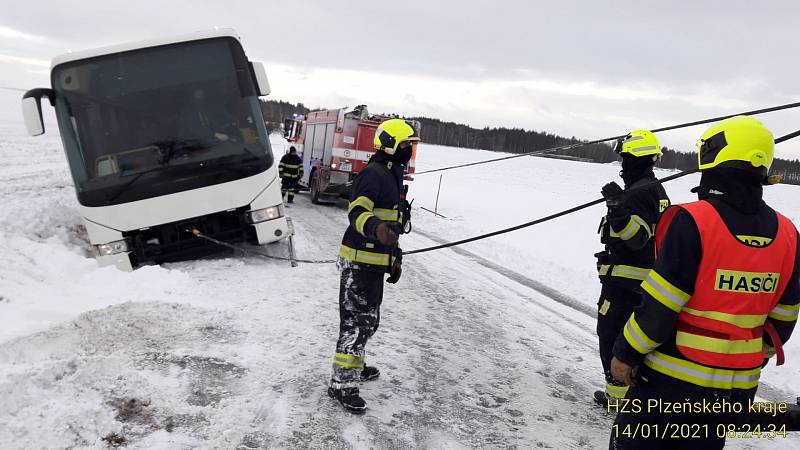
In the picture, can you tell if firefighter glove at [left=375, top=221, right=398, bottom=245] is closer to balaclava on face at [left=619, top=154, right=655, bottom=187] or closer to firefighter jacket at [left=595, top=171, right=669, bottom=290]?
firefighter jacket at [left=595, top=171, right=669, bottom=290]

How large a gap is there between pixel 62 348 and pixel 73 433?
1.16 m

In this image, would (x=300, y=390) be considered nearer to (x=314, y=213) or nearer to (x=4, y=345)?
(x=4, y=345)

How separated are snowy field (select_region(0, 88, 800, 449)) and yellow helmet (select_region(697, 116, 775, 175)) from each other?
7.35 feet

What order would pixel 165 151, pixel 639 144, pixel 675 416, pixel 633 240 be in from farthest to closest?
pixel 165 151 → pixel 639 144 → pixel 633 240 → pixel 675 416

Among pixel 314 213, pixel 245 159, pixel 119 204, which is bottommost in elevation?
pixel 314 213

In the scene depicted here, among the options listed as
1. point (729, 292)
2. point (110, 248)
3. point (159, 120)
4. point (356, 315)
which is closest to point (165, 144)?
point (159, 120)

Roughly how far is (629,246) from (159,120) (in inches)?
214

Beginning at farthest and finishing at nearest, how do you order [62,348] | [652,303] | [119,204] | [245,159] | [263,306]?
[245,159]
[119,204]
[263,306]
[62,348]
[652,303]

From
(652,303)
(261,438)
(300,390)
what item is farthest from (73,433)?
(652,303)

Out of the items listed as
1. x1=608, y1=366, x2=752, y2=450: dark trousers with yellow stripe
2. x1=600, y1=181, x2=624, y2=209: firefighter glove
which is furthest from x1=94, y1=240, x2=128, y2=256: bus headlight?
x1=608, y1=366, x2=752, y2=450: dark trousers with yellow stripe

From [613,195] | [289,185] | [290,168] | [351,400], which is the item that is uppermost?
[613,195]

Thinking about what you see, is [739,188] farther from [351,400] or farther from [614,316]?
[351,400]

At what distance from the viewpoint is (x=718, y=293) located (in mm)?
2232

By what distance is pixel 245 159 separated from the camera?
6.59 meters
